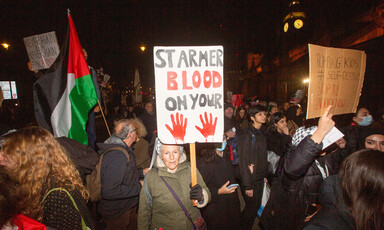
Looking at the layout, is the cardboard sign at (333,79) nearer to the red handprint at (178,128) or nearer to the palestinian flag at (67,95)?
the red handprint at (178,128)

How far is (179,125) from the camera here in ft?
7.29

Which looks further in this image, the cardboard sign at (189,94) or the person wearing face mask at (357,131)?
the person wearing face mask at (357,131)

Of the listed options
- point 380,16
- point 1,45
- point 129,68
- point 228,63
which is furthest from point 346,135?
point 228,63

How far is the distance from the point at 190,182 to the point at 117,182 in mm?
943

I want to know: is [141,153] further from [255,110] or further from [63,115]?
[255,110]

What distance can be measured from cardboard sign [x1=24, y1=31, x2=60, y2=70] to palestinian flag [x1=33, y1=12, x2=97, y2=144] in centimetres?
108

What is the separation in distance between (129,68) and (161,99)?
18.5m

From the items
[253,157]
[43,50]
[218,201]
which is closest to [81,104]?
[43,50]

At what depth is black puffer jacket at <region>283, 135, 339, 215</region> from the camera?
1.97 metres

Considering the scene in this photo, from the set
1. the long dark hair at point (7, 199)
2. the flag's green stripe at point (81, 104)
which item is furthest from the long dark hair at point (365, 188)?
the flag's green stripe at point (81, 104)

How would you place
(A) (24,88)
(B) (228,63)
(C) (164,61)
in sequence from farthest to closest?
(B) (228,63) < (A) (24,88) < (C) (164,61)

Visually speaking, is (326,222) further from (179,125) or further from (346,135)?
(346,135)

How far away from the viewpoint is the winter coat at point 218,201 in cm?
288

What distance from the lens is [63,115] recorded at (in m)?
2.97
